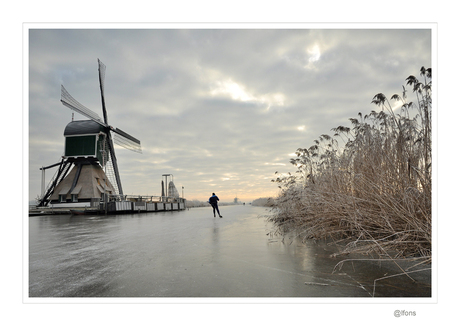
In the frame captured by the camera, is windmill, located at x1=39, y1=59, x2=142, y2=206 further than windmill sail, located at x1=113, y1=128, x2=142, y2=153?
No

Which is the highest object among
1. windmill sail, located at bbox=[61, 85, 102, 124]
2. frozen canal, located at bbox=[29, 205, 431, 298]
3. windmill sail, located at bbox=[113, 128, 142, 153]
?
windmill sail, located at bbox=[61, 85, 102, 124]

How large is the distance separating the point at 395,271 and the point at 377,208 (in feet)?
6.13

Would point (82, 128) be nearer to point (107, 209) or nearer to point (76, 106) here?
point (76, 106)

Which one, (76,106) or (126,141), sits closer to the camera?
(76,106)

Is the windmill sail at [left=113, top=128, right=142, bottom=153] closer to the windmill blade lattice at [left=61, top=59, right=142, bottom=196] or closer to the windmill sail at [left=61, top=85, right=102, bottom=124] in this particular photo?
the windmill blade lattice at [left=61, top=59, right=142, bottom=196]

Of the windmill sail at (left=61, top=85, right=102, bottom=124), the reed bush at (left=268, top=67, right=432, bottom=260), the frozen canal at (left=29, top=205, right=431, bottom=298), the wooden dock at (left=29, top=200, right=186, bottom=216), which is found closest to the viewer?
the frozen canal at (left=29, top=205, right=431, bottom=298)

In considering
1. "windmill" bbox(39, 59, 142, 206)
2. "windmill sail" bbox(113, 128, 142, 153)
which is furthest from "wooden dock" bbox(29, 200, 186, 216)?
"windmill sail" bbox(113, 128, 142, 153)

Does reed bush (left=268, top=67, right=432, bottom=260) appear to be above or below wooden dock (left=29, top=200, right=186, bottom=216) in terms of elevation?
above

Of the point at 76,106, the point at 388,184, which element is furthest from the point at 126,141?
the point at 388,184

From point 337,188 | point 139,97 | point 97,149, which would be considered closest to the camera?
point 337,188

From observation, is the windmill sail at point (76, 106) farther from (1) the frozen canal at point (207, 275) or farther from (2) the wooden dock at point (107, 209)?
(1) the frozen canal at point (207, 275)
